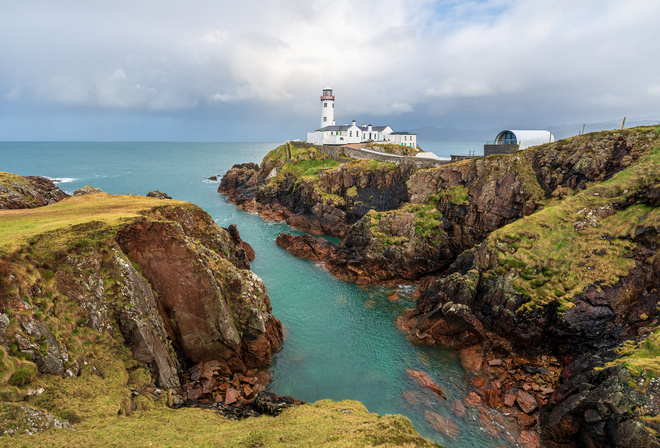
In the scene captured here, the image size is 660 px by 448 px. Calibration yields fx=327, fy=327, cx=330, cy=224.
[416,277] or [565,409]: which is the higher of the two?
[416,277]

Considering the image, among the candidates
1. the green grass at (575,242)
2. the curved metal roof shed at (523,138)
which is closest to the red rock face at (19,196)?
the green grass at (575,242)

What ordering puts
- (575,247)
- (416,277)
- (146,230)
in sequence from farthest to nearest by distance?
(416,277), (575,247), (146,230)

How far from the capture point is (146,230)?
72.7 ft

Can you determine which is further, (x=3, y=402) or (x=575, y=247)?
(x=575, y=247)

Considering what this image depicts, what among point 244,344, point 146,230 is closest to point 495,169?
point 244,344

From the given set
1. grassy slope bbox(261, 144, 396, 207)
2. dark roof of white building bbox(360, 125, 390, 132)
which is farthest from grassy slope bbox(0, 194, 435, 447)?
dark roof of white building bbox(360, 125, 390, 132)

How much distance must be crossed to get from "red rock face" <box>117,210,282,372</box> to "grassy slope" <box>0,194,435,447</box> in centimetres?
285

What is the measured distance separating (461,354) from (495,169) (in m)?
27.0

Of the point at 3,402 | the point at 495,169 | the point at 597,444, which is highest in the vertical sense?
the point at 495,169

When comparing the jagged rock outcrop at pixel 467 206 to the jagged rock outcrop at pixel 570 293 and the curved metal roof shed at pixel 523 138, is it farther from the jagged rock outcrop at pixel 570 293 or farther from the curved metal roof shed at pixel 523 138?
the curved metal roof shed at pixel 523 138

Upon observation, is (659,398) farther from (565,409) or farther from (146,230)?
(146,230)

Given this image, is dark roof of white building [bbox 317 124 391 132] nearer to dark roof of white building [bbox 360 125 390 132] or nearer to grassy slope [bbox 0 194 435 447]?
dark roof of white building [bbox 360 125 390 132]

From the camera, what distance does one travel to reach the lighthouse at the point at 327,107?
109m

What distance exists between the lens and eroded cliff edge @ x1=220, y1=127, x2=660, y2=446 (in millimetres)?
19688
